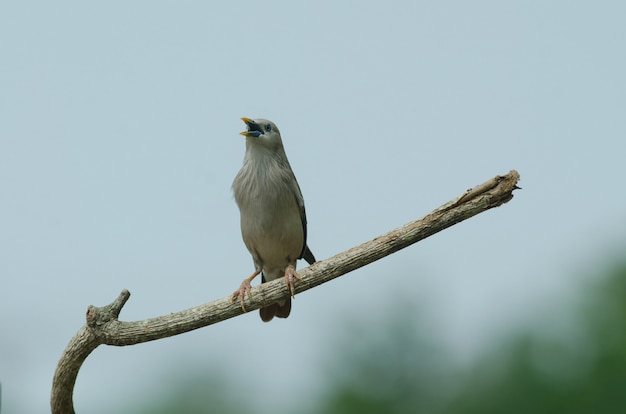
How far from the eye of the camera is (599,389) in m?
14.2

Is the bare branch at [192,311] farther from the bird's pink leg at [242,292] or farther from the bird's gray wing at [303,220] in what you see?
the bird's gray wing at [303,220]

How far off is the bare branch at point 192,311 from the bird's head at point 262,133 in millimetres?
1427

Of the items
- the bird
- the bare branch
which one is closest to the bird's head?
the bird

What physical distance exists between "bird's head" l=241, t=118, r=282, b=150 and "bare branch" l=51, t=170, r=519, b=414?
1427 millimetres

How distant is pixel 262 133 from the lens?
6855 millimetres

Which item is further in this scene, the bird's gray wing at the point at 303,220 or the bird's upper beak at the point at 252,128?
the bird's gray wing at the point at 303,220

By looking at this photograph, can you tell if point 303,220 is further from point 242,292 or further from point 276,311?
point 242,292

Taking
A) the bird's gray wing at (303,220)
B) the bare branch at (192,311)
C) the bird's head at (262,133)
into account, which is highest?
the bird's head at (262,133)

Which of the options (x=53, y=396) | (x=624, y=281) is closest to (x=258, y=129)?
(x=53, y=396)

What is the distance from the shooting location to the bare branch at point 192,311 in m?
5.55

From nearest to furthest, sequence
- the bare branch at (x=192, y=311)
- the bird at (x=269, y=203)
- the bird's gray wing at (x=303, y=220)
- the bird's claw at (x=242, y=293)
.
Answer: the bare branch at (x=192, y=311), the bird's claw at (x=242, y=293), the bird at (x=269, y=203), the bird's gray wing at (x=303, y=220)

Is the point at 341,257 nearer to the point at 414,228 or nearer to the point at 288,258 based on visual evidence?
the point at 414,228

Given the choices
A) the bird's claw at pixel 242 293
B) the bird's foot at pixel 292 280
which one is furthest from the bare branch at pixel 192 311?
the bird's foot at pixel 292 280

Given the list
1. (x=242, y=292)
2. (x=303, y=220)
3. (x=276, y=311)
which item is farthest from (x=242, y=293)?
(x=303, y=220)
